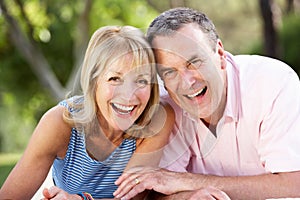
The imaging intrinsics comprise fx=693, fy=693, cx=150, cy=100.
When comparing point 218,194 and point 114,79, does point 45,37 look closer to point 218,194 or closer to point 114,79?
point 114,79

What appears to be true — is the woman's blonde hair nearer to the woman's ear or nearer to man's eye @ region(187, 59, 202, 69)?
man's eye @ region(187, 59, 202, 69)

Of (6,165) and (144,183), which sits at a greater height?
(144,183)

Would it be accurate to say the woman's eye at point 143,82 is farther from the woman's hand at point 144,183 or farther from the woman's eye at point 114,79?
the woman's hand at point 144,183

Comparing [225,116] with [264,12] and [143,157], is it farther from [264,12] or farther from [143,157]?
[264,12]

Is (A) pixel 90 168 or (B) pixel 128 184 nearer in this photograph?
(B) pixel 128 184

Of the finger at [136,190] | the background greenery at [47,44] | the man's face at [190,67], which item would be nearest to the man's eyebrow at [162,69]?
the man's face at [190,67]

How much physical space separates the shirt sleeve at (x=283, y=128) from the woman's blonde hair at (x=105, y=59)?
0.52m

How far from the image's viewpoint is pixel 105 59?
9.69ft

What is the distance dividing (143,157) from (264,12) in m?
6.12

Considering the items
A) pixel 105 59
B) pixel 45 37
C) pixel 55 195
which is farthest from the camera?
pixel 45 37

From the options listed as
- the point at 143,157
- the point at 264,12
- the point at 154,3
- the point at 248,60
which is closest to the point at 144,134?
the point at 143,157

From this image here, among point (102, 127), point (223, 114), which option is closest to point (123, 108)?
point (102, 127)

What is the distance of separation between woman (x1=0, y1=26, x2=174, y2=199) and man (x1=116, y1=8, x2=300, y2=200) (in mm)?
92

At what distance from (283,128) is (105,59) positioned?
2.67 feet
